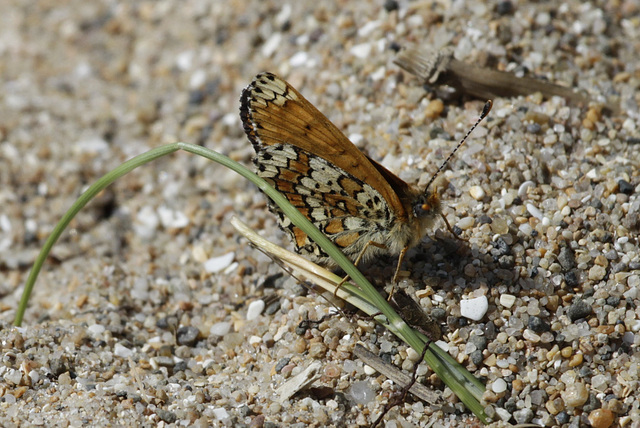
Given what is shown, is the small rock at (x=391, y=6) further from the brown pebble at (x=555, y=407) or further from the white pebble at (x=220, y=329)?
the brown pebble at (x=555, y=407)

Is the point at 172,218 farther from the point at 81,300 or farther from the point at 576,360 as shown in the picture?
the point at 576,360

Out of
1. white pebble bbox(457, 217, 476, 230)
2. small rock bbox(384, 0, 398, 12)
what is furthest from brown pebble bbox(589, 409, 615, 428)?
small rock bbox(384, 0, 398, 12)

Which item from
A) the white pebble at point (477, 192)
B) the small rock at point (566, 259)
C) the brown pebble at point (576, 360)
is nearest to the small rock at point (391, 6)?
the white pebble at point (477, 192)

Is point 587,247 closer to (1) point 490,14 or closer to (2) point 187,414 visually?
(1) point 490,14

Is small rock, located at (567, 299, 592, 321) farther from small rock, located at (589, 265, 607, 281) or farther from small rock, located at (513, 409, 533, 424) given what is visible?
small rock, located at (513, 409, 533, 424)

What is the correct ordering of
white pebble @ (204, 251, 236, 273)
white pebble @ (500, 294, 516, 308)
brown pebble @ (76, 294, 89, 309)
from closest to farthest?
white pebble @ (500, 294, 516, 308), brown pebble @ (76, 294, 89, 309), white pebble @ (204, 251, 236, 273)

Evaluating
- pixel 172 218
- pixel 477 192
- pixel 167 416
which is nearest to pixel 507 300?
pixel 477 192
